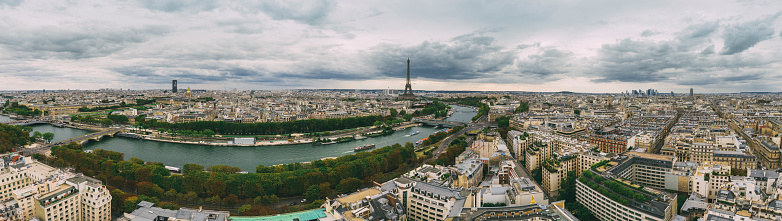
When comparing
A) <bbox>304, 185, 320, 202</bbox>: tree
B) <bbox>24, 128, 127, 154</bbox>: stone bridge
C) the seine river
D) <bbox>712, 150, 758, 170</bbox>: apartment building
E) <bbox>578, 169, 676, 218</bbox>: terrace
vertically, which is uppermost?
<bbox>712, 150, 758, 170</bbox>: apartment building

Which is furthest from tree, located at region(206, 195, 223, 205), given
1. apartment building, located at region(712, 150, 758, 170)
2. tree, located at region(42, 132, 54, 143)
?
tree, located at region(42, 132, 54, 143)

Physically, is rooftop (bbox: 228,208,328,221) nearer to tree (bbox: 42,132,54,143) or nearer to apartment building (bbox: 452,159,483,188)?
apartment building (bbox: 452,159,483,188)

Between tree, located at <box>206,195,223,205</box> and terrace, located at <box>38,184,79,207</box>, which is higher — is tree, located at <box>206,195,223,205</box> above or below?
below

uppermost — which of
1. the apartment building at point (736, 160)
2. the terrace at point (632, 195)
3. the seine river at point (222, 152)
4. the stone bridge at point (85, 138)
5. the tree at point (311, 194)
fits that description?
the apartment building at point (736, 160)

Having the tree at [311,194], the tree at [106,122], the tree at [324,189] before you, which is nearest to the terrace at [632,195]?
the tree at [324,189]

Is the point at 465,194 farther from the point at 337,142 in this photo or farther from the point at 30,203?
the point at 337,142

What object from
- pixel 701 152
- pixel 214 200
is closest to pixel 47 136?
pixel 214 200

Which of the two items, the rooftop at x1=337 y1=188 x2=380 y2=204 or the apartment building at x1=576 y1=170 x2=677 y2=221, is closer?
the apartment building at x1=576 y1=170 x2=677 y2=221

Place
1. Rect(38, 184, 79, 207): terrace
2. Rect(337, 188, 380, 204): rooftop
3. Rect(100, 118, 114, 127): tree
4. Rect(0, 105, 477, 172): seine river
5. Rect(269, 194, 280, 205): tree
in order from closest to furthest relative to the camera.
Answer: Rect(38, 184, 79, 207): terrace < Rect(337, 188, 380, 204): rooftop < Rect(269, 194, 280, 205): tree < Rect(0, 105, 477, 172): seine river < Rect(100, 118, 114, 127): tree

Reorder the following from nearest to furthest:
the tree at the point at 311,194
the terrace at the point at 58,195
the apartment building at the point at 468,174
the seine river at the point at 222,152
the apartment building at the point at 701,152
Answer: the terrace at the point at 58,195
the tree at the point at 311,194
the apartment building at the point at 468,174
the apartment building at the point at 701,152
the seine river at the point at 222,152

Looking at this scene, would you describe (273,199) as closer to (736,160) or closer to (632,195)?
(632,195)

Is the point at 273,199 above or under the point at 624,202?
under

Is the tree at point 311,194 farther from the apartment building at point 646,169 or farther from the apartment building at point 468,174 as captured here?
the apartment building at point 646,169

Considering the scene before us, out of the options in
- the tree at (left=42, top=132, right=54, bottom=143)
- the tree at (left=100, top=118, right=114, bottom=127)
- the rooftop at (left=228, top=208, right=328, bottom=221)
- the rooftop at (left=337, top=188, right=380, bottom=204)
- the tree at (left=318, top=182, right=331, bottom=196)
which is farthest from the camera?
the tree at (left=100, top=118, right=114, bottom=127)
